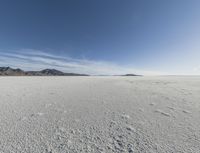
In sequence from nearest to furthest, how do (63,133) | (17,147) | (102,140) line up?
1. (17,147)
2. (102,140)
3. (63,133)

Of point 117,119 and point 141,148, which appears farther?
point 117,119

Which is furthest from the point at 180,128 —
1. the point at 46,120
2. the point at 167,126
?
the point at 46,120

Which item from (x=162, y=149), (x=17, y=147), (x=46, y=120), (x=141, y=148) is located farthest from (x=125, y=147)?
(x=46, y=120)

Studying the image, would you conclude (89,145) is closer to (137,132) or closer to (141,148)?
(141,148)

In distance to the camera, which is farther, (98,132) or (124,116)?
(124,116)

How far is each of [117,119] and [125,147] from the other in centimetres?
94

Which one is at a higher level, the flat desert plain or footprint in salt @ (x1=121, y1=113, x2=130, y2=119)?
footprint in salt @ (x1=121, y1=113, x2=130, y2=119)

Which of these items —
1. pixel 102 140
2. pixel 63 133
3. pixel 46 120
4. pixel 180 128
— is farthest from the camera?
pixel 46 120

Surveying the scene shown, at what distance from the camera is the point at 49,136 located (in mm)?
1808

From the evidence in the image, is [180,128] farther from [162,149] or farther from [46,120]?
[46,120]

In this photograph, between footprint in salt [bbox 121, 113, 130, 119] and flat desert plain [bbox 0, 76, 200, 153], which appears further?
footprint in salt [bbox 121, 113, 130, 119]

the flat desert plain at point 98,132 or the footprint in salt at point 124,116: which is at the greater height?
the footprint in salt at point 124,116

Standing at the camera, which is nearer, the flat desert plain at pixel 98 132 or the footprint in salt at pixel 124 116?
the flat desert plain at pixel 98 132

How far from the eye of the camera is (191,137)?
1845 millimetres
